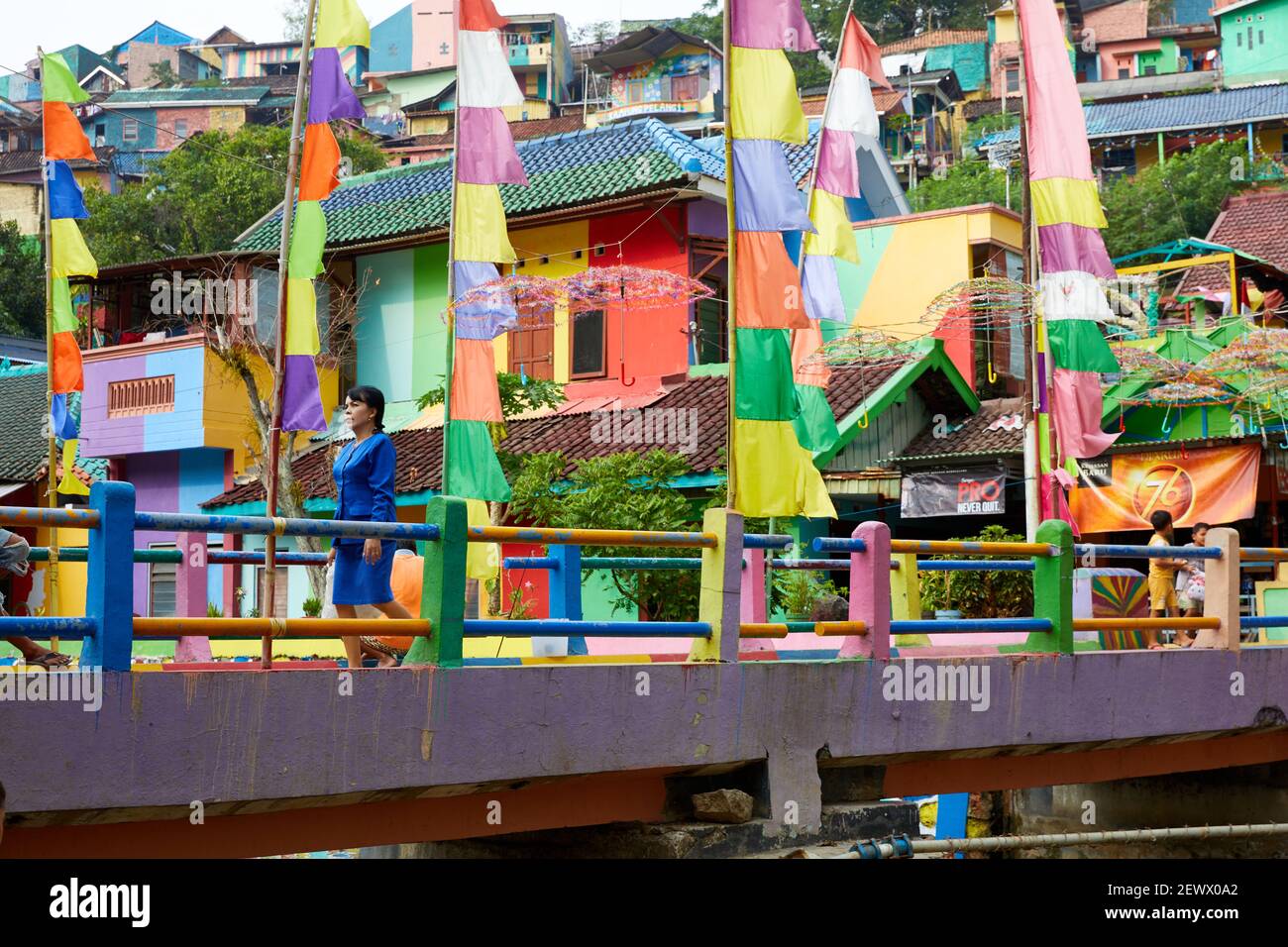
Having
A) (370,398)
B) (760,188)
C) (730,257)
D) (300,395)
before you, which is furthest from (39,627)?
(300,395)

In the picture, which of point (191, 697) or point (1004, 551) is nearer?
point (191, 697)

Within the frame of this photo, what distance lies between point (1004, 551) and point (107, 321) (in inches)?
855

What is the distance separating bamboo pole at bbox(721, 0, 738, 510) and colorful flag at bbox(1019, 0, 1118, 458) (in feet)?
17.3

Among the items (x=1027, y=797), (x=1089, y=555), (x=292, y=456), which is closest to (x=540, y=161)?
(x=292, y=456)

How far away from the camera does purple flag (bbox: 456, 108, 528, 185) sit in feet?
41.9

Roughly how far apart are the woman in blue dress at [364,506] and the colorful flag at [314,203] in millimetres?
3198

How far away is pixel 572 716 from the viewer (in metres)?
7.09

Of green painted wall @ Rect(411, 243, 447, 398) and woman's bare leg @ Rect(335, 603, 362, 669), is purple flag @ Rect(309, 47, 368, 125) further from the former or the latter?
green painted wall @ Rect(411, 243, 447, 398)

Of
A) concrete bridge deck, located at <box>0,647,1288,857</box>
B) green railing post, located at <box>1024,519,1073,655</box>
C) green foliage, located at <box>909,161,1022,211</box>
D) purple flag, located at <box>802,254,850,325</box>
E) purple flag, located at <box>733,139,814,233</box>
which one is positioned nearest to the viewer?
concrete bridge deck, located at <box>0,647,1288,857</box>

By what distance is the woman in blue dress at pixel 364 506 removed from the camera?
7551 millimetres

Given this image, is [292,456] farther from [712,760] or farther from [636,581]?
[712,760]

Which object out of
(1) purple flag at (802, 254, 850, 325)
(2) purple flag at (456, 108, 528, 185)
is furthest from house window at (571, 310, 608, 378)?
(2) purple flag at (456, 108, 528, 185)

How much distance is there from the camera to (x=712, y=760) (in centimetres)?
767

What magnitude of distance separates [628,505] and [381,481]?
952 centimetres
